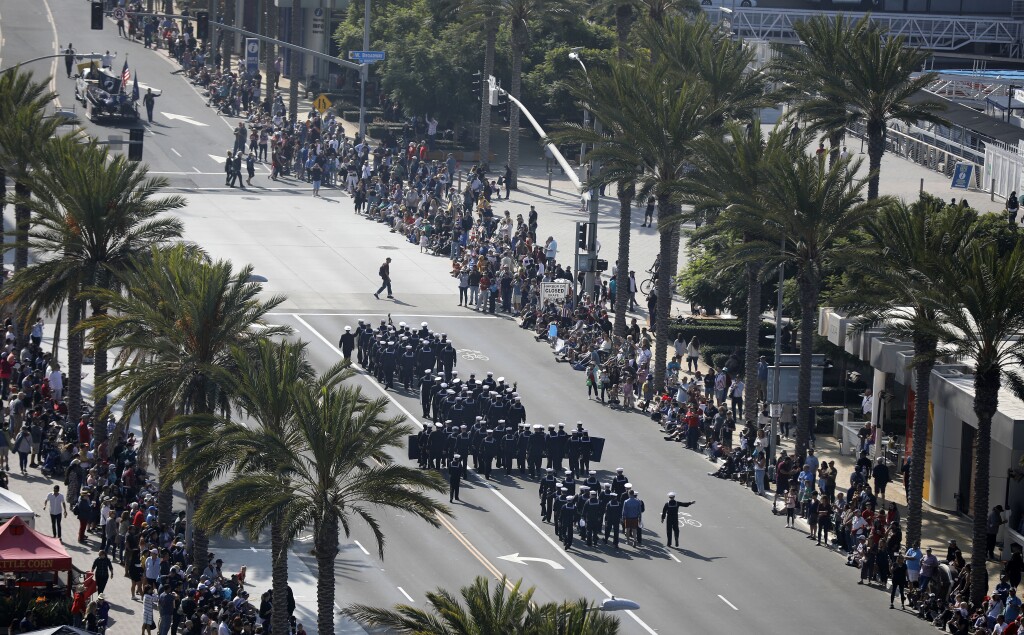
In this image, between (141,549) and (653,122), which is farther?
(653,122)

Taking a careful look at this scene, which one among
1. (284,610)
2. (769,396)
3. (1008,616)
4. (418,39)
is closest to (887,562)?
(1008,616)

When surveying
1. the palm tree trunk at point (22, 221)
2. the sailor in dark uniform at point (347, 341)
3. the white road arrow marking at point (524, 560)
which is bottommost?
the white road arrow marking at point (524, 560)

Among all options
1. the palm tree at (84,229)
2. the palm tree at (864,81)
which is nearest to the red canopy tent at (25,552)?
the palm tree at (84,229)

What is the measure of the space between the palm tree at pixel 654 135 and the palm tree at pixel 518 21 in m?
25.3

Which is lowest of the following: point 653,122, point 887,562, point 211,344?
point 887,562

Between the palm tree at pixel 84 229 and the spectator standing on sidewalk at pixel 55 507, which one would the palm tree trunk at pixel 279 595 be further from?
the palm tree at pixel 84 229

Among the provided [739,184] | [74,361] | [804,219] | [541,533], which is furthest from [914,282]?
[74,361]

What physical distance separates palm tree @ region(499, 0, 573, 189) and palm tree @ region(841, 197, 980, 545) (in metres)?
39.4

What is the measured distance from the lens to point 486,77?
8719 cm

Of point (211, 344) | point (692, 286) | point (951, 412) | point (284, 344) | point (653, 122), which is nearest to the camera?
point (284, 344)

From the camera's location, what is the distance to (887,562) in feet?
147

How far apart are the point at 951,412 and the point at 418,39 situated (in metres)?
47.9

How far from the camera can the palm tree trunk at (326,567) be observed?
36562 millimetres

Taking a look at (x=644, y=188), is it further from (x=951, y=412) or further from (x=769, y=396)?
(x=951, y=412)
